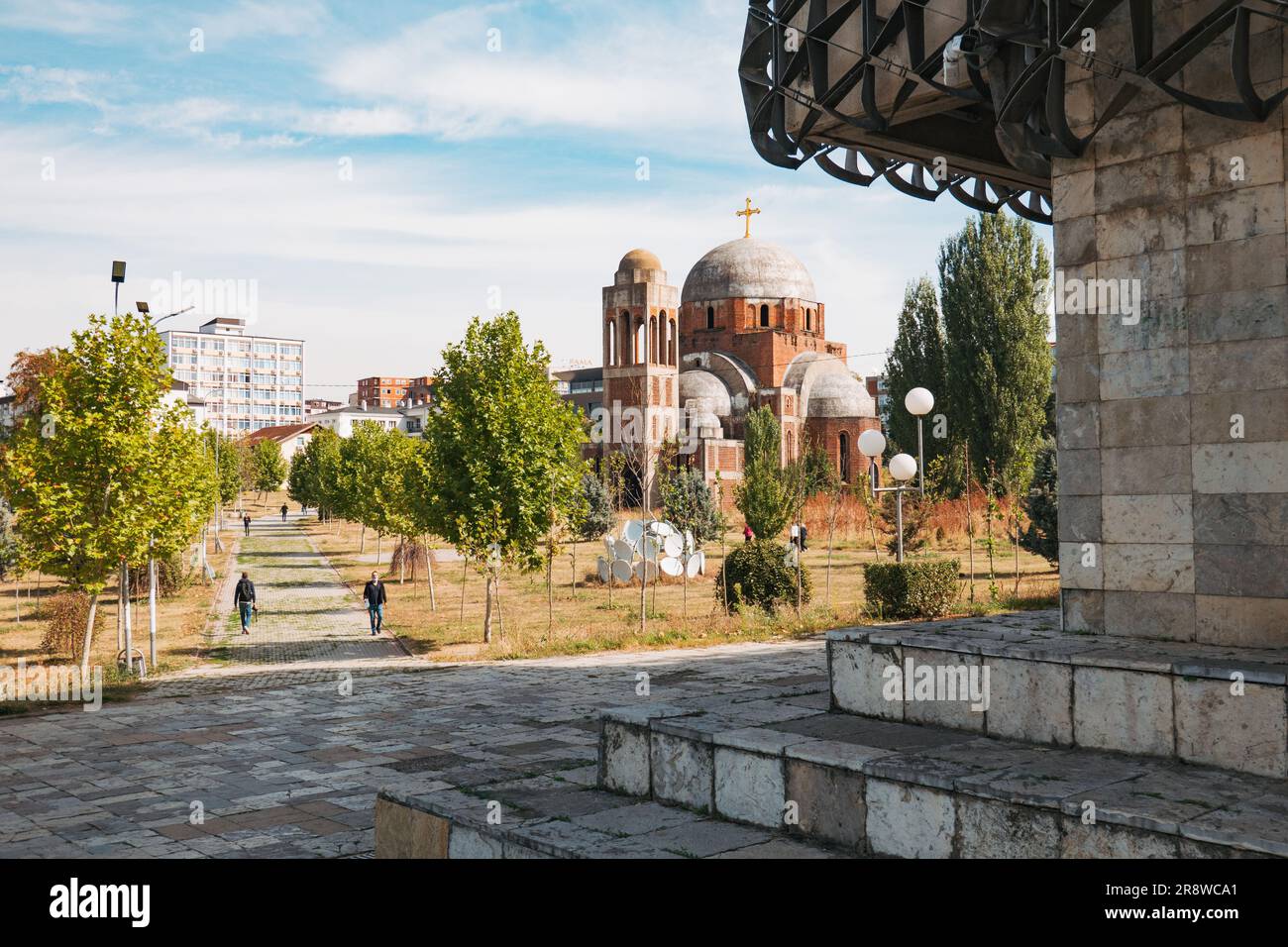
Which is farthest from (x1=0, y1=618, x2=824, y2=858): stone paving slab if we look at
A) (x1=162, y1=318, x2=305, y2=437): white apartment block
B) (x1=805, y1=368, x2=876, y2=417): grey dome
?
(x1=162, y1=318, x2=305, y2=437): white apartment block

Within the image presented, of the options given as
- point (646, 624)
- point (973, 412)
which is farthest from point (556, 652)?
point (973, 412)

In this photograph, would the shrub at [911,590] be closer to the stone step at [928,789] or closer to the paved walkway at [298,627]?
the paved walkway at [298,627]

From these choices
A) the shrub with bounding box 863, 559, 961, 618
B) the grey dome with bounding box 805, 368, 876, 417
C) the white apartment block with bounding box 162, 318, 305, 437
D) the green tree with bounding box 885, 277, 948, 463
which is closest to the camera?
A: the shrub with bounding box 863, 559, 961, 618

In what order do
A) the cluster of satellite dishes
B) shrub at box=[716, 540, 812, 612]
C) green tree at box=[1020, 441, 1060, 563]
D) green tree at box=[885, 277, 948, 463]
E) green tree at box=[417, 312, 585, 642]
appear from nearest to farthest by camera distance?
green tree at box=[417, 312, 585, 642] < shrub at box=[716, 540, 812, 612] < green tree at box=[1020, 441, 1060, 563] < the cluster of satellite dishes < green tree at box=[885, 277, 948, 463]

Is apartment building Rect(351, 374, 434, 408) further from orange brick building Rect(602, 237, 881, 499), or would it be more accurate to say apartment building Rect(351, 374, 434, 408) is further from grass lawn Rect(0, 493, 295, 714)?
grass lawn Rect(0, 493, 295, 714)

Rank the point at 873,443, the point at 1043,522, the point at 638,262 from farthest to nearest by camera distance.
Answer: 1. the point at 638,262
2. the point at 1043,522
3. the point at 873,443

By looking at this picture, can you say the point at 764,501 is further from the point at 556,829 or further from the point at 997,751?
the point at 556,829

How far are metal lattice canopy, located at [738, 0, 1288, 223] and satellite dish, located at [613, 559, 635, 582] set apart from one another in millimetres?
17453

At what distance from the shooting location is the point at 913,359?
46.0m

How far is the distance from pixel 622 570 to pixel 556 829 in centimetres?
2185

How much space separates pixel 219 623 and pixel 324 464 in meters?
28.7

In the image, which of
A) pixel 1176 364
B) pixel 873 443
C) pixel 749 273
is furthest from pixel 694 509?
pixel 749 273

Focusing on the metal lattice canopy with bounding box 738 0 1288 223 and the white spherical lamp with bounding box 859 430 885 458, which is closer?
the metal lattice canopy with bounding box 738 0 1288 223

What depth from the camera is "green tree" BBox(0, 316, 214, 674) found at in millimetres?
16297
